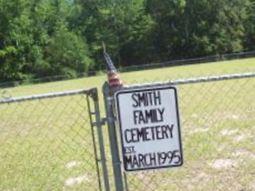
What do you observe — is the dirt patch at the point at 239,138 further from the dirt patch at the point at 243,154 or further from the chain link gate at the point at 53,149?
the chain link gate at the point at 53,149

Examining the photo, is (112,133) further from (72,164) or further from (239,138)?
(239,138)

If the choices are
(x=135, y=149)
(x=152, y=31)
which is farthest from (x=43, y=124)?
(x=152, y=31)

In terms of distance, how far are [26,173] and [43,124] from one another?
6.36 metres

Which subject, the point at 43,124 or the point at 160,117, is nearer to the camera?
the point at 160,117

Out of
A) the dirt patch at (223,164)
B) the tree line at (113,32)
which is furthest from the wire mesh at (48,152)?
the tree line at (113,32)

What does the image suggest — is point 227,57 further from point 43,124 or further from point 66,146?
point 66,146

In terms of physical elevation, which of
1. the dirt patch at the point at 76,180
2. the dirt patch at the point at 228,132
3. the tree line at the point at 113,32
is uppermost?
the dirt patch at the point at 76,180

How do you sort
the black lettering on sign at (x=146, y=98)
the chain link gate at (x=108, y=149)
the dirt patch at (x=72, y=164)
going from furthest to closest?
the dirt patch at (x=72, y=164), the chain link gate at (x=108, y=149), the black lettering on sign at (x=146, y=98)

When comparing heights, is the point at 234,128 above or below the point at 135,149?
below

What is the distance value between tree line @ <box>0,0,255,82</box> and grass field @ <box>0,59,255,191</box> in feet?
145

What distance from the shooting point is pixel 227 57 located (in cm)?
5831

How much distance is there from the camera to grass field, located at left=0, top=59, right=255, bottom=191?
832 centimetres

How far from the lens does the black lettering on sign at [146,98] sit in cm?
502

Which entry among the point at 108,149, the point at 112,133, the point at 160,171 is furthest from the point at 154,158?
the point at 108,149
